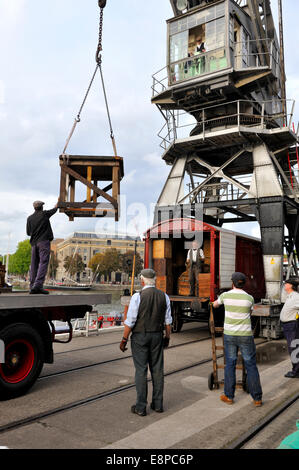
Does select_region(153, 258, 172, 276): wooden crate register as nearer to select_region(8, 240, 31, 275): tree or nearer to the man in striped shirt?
the man in striped shirt

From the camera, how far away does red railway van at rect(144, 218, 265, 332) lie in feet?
42.6

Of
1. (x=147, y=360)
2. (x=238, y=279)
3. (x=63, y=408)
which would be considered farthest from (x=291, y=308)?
(x=63, y=408)

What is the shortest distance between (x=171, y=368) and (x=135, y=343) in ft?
11.4

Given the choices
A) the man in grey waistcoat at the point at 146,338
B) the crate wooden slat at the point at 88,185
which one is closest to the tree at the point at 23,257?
the crate wooden slat at the point at 88,185

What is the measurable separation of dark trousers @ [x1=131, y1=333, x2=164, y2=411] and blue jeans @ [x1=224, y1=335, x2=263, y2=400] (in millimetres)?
1148

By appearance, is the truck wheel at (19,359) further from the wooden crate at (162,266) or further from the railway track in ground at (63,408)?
the wooden crate at (162,266)

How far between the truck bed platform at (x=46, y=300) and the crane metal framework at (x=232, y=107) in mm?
9446

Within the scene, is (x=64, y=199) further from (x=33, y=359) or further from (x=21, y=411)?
(x=21, y=411)

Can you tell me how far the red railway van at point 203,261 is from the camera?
42.6 ft

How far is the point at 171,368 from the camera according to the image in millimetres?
8430

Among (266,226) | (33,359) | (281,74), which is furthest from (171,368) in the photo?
(281,74)

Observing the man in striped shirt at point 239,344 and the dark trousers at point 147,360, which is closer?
the dark trousers at point 147,360

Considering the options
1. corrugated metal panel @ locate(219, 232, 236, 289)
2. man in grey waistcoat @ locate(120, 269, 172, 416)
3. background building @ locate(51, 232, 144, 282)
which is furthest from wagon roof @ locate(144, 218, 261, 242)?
background building @ locate(51, 232, 144, 282)

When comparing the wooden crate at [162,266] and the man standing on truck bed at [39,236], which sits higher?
the man standing on truck bed at [39,236]
